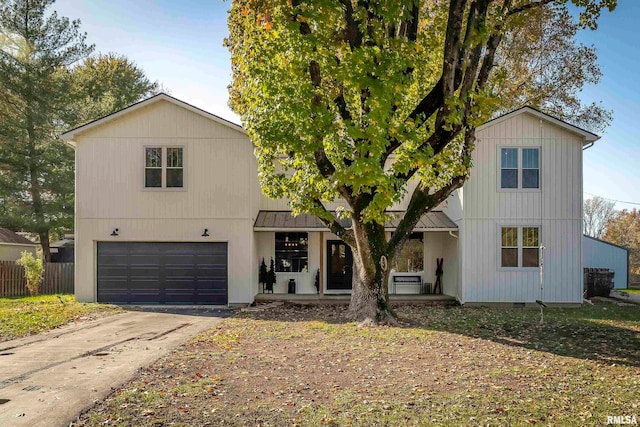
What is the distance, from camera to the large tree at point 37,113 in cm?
2691

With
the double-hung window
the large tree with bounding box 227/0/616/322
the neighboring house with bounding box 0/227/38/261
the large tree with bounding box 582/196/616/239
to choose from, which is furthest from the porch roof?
the large tree with bounding box 582/196/616/239

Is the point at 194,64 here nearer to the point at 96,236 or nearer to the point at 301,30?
the point at 301,30

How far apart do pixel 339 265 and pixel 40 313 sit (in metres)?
9.95

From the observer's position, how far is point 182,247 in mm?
17250

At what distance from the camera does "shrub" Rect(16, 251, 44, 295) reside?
2072 cm

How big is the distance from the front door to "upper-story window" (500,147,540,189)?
6.08 m

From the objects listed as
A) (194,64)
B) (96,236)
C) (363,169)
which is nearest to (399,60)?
(363,169)

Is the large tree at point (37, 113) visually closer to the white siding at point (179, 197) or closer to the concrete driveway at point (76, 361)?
the white siding at point (179, 197)

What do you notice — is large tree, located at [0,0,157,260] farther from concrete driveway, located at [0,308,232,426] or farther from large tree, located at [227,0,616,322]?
large tree, located at [227,0,616,322]

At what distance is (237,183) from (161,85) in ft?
87.6

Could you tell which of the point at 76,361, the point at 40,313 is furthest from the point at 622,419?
the point at 40,313

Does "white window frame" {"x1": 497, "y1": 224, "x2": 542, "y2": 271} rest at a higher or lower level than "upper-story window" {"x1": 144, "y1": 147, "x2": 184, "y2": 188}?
lower

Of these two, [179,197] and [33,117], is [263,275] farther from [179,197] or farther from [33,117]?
[33,117]

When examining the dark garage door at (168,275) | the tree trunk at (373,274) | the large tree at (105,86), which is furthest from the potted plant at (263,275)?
the large tree at (105,86)
